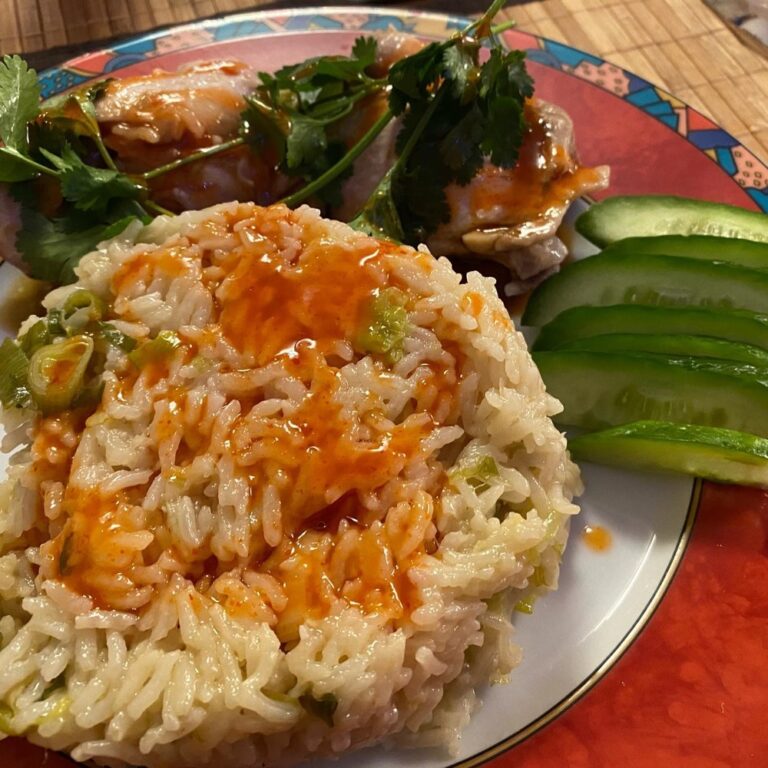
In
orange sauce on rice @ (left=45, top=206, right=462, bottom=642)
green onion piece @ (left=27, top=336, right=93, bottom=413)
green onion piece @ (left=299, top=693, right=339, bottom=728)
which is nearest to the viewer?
green onion piece @ (left=299, top=693, right=339, bottom=728)

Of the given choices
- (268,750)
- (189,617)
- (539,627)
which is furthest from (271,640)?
(539,627)

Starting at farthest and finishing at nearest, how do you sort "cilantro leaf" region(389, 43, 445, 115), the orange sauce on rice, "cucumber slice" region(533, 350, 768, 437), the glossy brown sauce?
Answer: the glossy brown sauce, "cilantro leaf" region(389, 43, 445, 115), "cucumber slice" region(533, 350, 768, 437), the orange sauce on rice

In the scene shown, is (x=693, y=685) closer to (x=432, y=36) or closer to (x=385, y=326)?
(x=385, y=326)

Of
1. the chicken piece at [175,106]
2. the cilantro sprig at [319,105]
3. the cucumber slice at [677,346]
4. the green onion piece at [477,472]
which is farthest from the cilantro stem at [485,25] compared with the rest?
the green onion piece at [477,472]

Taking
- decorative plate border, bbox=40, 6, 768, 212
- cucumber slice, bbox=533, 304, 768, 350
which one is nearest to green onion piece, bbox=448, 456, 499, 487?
cucumber slice, bbox=533, 304, 768, 350

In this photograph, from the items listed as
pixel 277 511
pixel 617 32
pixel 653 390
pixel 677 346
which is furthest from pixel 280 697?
pixel 617 32

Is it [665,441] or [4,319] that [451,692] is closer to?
[665,441]

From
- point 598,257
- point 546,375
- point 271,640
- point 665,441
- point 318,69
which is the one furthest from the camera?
point 318,69

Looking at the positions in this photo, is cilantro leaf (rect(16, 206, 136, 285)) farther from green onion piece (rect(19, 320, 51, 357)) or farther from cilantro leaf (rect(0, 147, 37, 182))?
green onion piece (rect(19, 320, 51, 357))
